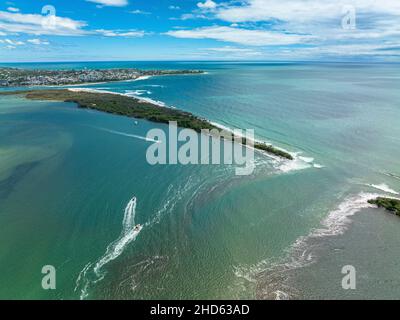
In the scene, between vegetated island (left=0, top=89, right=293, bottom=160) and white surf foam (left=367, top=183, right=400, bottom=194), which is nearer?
white surf foam (left=367, top=183, right=400, bottom=194)

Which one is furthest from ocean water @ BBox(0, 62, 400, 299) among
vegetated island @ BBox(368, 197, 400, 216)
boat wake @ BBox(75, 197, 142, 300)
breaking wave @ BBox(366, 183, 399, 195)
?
vegetated island @ BBox(368, 197, 400, 216)

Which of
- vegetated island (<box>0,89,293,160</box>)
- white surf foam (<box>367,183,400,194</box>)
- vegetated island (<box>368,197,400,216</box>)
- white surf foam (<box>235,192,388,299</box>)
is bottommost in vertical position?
white surf foam (<box>235,192,388,299</box>)

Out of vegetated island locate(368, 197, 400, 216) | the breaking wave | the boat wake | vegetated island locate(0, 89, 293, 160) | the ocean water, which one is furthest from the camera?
vegetated island locate(0, 89, 293, 160)

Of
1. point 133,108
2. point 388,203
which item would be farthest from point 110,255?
point 133,108

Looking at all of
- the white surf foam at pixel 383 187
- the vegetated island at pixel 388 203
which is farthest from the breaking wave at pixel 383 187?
the vegetated island at pixel 388 203

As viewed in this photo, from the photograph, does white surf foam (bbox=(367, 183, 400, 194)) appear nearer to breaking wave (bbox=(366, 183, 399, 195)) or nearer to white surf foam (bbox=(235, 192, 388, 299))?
breaking wave (bbox=(366, 183, 399, 195))

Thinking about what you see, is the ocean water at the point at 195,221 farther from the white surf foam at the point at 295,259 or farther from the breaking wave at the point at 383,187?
the breaking wave at the point at 383,187

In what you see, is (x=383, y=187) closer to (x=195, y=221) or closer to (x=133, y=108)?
(x=195, y=221)
